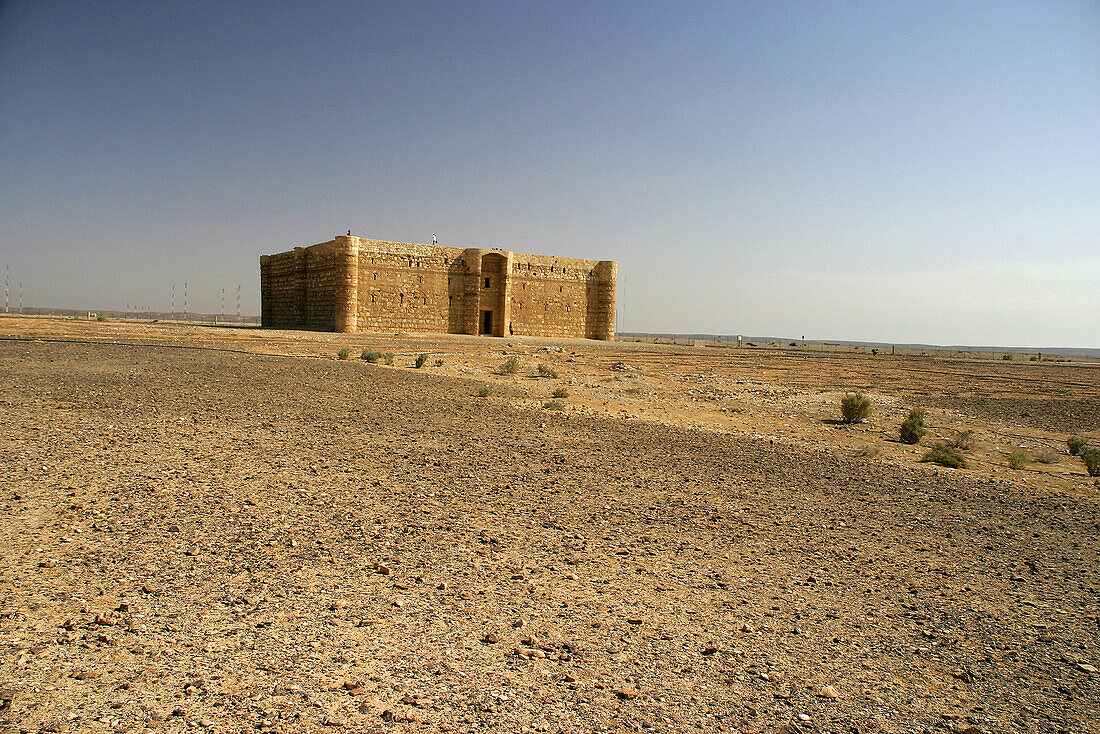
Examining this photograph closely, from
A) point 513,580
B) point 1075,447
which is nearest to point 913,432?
point 1075,447

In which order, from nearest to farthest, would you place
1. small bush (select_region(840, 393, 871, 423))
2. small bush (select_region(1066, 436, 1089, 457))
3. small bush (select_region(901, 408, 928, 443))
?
1. small bush (select_region(1066, 436, 1089, 457))
2. small bush (select_region(901, 408, 928, 443))
3. small bush (select_region(840, 393, 871, 423))

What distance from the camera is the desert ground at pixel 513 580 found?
2.85 m

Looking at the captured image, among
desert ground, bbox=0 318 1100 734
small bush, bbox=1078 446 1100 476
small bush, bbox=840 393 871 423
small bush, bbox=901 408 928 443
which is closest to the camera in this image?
desert ground, bbox=0 318 1100 734

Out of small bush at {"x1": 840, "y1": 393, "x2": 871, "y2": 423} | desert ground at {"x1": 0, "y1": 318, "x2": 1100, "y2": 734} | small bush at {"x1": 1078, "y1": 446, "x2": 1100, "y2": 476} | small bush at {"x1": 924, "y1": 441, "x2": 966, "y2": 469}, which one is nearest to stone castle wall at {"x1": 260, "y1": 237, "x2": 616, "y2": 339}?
desert ground at {"x1": 0, "y1": 318, "x2": 1100, "y2": 734}

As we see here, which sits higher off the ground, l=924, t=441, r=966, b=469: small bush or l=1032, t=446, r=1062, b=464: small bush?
l=924, t=441, r=966, b=469: small bush

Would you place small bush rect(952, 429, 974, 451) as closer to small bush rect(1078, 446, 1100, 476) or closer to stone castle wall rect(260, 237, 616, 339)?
small bush rect(1078, 446, 1100, 476)

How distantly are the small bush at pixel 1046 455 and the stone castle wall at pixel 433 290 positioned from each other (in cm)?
3203

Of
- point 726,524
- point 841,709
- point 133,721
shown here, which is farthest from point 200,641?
point 726,524

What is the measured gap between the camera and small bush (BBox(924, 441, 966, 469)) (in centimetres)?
897

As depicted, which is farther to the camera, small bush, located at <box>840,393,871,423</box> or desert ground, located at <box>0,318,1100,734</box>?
small bush, located at <box>840,393,871,423</box>

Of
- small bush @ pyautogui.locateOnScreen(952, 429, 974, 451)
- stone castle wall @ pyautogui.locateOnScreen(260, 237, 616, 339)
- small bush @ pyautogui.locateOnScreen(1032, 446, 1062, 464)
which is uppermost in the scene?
stone castle wall @ pyautogui.locateOnScreen(260, 237, 616, 339)

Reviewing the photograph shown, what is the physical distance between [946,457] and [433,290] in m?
33.6

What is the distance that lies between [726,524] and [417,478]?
3220mm

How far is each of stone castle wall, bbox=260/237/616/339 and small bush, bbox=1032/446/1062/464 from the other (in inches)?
1261
